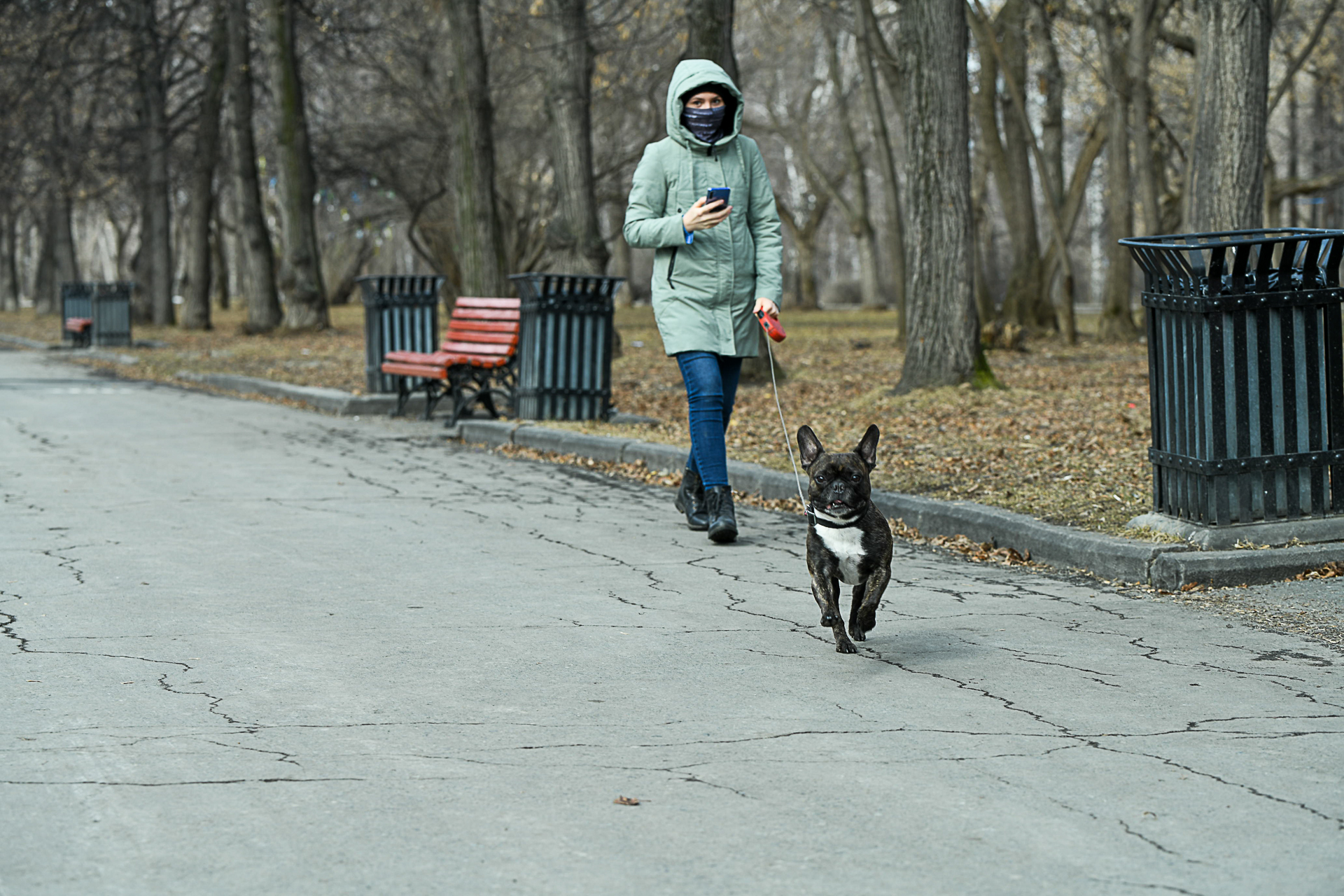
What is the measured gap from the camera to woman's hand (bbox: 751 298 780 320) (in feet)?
24.1

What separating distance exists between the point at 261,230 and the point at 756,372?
17480 mm

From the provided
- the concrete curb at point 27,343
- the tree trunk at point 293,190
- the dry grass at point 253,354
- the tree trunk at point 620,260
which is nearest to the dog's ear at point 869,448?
the dry grass at point 253,354

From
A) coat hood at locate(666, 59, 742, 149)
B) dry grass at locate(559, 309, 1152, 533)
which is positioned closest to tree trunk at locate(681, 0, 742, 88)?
dry grass at locate(559, 309, 1152, 533)

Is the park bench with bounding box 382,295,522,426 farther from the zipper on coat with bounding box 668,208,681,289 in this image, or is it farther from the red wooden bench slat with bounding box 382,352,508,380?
the zipper on coat with bounding box 668,208,681,289

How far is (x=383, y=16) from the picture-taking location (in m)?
30.6

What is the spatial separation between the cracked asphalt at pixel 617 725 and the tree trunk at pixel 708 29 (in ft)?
29.1

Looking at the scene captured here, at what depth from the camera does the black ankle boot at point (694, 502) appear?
838 cm

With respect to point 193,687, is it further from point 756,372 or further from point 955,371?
point 756,372

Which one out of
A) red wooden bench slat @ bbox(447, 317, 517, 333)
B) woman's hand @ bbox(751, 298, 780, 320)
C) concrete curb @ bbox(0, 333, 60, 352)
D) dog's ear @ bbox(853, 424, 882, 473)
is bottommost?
dog's ear @ bbox(853, 424, 882, 473)

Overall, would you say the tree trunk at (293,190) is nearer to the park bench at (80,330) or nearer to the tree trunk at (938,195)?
the park bench at (80,330)

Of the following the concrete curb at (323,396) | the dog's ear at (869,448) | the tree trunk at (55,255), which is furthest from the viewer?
the tree trunk at (55,255)

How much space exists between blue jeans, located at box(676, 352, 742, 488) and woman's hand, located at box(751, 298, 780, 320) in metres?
0.53

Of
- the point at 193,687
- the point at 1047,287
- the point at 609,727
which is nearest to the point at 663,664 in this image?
the point at 609,727

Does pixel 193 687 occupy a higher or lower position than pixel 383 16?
lower
